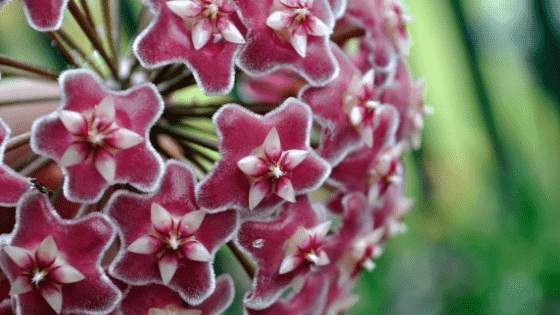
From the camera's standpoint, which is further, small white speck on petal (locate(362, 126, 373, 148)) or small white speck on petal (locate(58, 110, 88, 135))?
small white speck on petal (locate(362, 126, 373, 148))

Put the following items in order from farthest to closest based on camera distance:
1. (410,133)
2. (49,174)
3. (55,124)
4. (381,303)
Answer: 1. (381,303)
2. (410,133)
3. (49,174)
4. (55,124)

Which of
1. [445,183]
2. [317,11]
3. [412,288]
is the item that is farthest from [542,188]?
[317,11]

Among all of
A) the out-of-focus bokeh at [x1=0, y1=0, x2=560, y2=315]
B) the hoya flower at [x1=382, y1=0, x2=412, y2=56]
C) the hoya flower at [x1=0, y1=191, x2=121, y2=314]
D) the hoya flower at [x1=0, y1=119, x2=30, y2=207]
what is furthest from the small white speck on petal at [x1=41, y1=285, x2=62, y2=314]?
the out-of-focus bokeh at [x1=0, y1=0, x2=560, y2=315]

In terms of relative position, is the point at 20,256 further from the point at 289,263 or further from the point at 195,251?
the point at 289,263

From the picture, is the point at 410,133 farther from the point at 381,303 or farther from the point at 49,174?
the point at 381,303

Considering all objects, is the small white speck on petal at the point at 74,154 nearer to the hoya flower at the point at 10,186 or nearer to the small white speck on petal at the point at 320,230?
the hoya flower at the point at 10,186

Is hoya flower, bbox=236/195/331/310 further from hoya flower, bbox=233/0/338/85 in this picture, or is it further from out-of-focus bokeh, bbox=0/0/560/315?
out-of-focus bokeh, bbox=0/0/560/315

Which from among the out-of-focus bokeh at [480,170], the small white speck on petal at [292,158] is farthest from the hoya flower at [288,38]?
the out-of-focus bokeh at [480,170]
